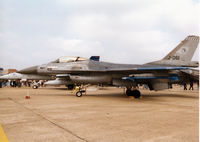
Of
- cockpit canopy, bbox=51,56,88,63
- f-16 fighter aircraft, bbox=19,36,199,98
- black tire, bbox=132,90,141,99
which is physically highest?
cockpit canopy, bbox=51,56,88,63

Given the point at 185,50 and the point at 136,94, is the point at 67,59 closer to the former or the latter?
the point at 136,94

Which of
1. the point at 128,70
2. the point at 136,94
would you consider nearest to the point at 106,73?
the point at 128,70

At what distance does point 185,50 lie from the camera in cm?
1220

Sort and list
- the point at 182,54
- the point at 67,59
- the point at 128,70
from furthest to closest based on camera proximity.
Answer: the point at 182,54 → the point at 67,59 → the point at 128,70

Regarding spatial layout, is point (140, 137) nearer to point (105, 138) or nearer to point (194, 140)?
point (105, 138)

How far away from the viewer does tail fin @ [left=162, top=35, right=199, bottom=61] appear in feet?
39.9

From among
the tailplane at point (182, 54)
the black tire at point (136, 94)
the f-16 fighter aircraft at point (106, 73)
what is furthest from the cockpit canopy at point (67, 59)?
the tailplane at point (182, 54)

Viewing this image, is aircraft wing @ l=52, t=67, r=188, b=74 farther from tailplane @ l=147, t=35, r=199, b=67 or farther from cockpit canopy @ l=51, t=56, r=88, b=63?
tailplane @ l=147, t=35, r=199, b=67

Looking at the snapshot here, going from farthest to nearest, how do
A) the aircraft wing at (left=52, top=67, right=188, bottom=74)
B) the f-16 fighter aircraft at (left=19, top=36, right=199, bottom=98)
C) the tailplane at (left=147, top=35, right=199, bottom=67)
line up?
the tailplane at (left=147, top=35, right=199, bottom=67) → the f-16 fighter aircraft at (left=19, top=36, right=199, bottom=98) → the aircraft wing at (left=52, top=67, right=188, bottom=74)

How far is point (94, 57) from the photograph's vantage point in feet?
88.5

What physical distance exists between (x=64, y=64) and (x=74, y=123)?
24.2 feet

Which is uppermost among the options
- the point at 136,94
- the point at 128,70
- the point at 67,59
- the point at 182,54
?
the point at 182,54

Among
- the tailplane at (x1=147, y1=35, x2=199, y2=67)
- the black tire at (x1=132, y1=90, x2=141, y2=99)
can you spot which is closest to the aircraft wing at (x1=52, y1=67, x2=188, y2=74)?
the black tire at (x1=132, y1=90, x2=141, y2=99)

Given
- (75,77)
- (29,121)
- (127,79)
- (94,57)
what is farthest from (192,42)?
(94,57)
